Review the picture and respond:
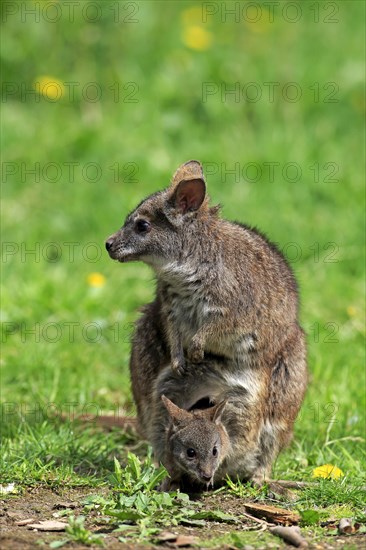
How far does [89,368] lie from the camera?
7871mm

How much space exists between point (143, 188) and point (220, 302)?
14.5 ft

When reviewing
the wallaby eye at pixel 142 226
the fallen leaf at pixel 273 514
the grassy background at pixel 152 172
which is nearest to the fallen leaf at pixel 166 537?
the fallen leaf at pixel 273 514

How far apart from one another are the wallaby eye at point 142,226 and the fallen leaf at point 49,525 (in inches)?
72.5

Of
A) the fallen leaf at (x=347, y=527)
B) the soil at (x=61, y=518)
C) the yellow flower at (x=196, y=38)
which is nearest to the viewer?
the soil at (x=61, y=518)

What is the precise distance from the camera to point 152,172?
10.4 meters

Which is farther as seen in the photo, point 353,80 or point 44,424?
point 353,80

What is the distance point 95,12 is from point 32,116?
1.32 meters

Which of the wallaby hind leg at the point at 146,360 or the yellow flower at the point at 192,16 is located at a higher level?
the yellow flower at the point at 192,16

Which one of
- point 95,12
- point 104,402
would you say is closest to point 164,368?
point 104,402

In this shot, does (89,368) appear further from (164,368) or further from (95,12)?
(95,12)

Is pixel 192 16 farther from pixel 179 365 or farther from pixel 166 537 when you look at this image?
pixel 166 537

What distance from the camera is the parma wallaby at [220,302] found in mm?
6066

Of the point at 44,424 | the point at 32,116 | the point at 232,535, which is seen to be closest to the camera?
the point at 232,535

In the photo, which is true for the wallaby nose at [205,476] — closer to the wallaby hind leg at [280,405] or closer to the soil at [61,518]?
the soil at [61,518]
